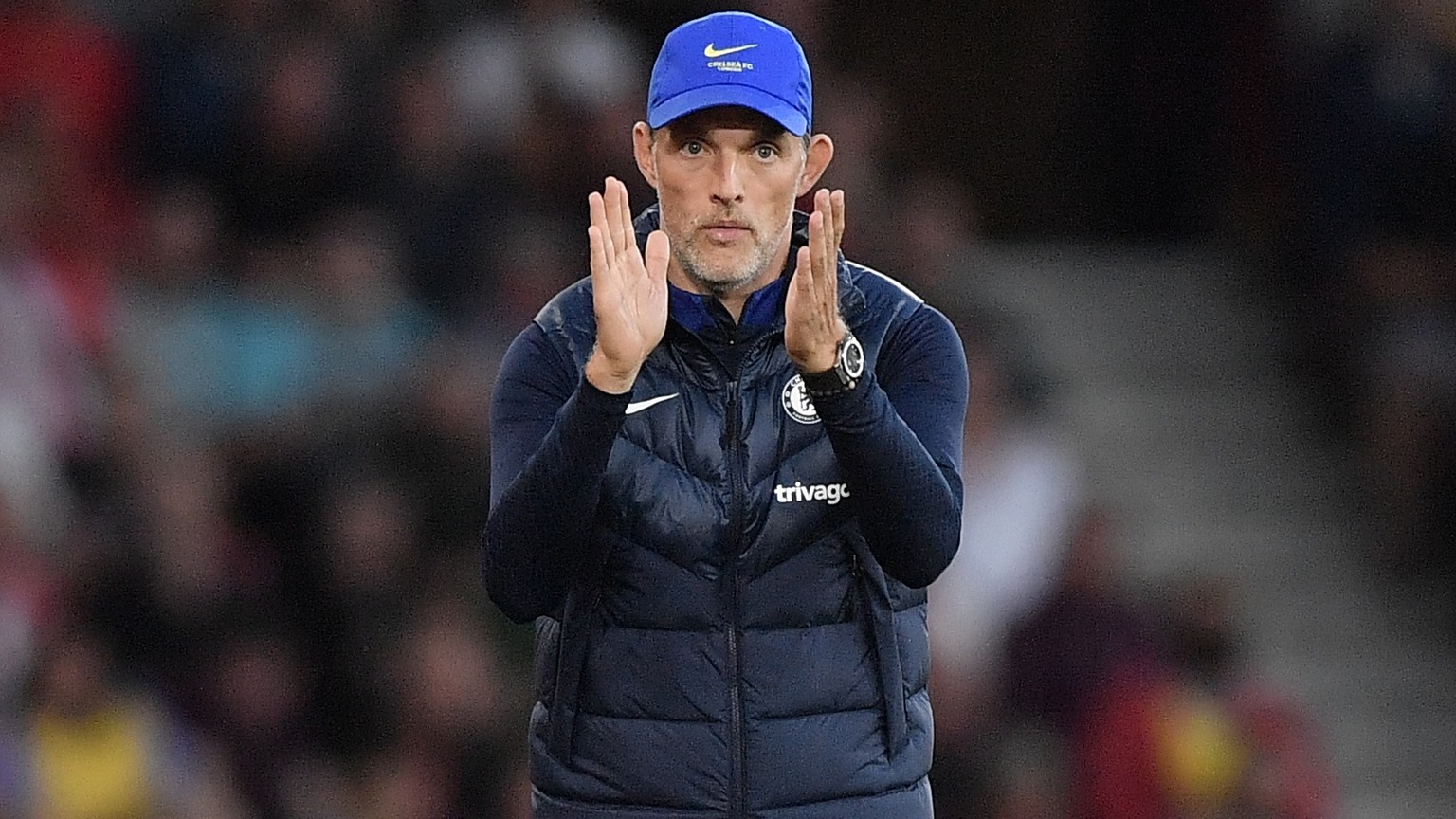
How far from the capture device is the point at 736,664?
3.33 metres

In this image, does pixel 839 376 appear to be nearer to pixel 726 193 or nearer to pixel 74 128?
pixel 726 193

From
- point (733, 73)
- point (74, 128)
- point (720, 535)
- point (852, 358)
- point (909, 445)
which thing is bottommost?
point (720, 535)

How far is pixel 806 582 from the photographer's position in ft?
11.0

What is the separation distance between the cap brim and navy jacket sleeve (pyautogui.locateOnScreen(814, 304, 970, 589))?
0.35 metres

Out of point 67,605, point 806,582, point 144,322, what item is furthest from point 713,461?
point 144,322

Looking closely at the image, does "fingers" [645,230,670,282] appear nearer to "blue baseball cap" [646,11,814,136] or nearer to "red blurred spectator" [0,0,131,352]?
"blue baseball cap" [646,11,814,136]

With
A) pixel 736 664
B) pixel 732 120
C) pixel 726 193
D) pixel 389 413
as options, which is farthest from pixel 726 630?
pixel 389 413

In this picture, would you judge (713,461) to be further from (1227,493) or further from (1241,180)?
(1241,180)

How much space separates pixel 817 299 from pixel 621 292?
253mm

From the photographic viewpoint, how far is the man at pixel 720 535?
10.8 feet

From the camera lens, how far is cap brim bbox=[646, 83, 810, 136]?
131 inches

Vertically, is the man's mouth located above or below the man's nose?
below

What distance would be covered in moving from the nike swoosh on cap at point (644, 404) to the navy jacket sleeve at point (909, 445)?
24 cm

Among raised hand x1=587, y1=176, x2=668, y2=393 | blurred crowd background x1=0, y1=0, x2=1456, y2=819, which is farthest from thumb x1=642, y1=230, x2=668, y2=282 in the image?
blurred crowd background x1=0, y1=0, x2=1456, y2=819
